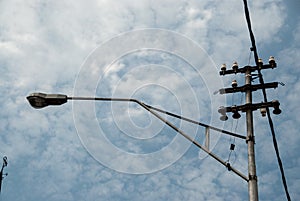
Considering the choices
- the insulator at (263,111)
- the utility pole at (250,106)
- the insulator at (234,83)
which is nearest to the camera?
the utility pole at (250,106)

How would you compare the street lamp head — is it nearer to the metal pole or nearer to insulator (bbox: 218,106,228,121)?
insulator (bbox: 218,106,228,121)

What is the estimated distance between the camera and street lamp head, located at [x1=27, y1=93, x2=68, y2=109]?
11633mm

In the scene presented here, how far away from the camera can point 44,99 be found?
11.7 metres

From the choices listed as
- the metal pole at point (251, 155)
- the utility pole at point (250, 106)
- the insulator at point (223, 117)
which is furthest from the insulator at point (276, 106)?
the insulator at point (223, 117)

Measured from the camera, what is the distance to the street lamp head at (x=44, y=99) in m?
11.6

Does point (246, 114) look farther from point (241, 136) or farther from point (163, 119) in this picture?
point (163, 119)

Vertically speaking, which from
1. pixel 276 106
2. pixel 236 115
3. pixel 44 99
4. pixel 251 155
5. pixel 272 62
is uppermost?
pixel 272 62

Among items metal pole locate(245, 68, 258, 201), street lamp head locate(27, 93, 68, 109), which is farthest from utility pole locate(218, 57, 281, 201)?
street lamp head locate(27, 93, 68, 109)

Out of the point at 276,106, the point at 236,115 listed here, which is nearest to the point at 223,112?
the point at 236,115

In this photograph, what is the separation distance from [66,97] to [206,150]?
404 cm

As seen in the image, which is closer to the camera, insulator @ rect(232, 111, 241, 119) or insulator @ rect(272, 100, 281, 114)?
insulator @ rect(272, 100, 281, 114)

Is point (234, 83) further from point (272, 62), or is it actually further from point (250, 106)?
point (272, 62)

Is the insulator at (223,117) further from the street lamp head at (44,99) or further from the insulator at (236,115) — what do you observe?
the street lamp head at (44,99)

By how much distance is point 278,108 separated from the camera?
1308cm
